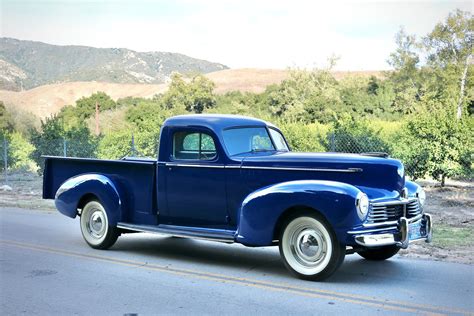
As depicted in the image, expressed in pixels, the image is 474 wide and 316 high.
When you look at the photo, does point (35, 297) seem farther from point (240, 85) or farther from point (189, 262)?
point (240, 85)

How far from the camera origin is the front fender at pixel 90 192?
9242 millimetres

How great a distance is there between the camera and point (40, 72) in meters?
112

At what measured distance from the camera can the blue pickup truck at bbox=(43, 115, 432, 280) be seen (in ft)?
23.5

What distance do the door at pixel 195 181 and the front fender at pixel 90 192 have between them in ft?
3.29

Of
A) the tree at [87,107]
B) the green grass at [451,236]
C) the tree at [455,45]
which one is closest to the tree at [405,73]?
the tree at [455,45]

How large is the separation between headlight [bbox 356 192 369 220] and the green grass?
10.9ft

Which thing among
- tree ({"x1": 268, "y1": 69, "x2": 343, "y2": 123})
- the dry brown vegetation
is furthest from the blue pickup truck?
the dry brown vegetation

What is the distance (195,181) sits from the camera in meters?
8.41

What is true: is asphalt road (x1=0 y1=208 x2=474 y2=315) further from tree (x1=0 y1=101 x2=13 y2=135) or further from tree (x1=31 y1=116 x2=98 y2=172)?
tree (x1=0 y1=101 x2=13 y2=135)

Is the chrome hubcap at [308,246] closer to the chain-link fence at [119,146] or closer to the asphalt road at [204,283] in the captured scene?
the asphalt road at [204,283]

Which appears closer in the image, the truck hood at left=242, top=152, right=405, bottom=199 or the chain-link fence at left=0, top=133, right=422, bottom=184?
the truck hood at left=242, top=152, right=405, bottom=199

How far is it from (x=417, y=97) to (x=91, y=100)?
39.4m

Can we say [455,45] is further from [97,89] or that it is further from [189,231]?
[97,89]

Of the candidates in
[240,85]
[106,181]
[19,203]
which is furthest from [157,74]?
[106,181]
